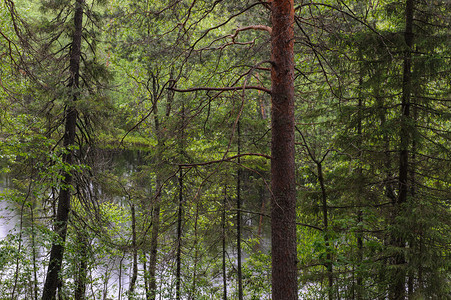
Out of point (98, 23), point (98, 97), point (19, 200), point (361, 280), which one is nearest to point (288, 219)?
point (361, 280)

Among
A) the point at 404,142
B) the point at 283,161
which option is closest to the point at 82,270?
the point at 283,161

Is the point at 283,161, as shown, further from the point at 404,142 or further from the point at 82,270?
the point at 82,270

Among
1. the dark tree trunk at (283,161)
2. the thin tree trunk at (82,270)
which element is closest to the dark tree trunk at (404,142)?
the dark tree trunk at (283,161)

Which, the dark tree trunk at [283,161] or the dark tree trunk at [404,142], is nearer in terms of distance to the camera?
the dark tree trunk at [283,161]

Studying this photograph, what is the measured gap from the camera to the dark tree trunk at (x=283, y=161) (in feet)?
12.2

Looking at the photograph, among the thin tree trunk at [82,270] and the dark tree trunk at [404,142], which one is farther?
the thin tree trunk at [82,270]

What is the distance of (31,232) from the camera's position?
21.9ft

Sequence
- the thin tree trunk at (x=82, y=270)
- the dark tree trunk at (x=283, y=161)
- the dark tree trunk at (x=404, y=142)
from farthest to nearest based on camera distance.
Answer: the thin tree trunk at (x=82, y=270) < the dark tree trunk at (x=404, y=142) < the dark tree trunk at (x=283, y=161)

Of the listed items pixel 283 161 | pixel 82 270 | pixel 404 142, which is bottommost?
pixel 82 270

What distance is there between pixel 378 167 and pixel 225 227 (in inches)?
185

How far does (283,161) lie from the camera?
379 centimetres

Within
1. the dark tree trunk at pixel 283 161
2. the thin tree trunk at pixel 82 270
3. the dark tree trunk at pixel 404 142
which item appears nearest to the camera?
the dark tree trunk at pixel 283 161

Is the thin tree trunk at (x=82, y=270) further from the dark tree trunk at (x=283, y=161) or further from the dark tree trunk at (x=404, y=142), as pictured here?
the dark tree trunk at (x=404, y=142)

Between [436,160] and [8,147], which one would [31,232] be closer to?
[8,147]
